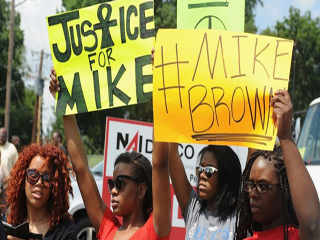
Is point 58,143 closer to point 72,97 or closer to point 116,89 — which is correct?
point 72,97

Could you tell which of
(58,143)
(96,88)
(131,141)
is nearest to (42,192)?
(96,88)

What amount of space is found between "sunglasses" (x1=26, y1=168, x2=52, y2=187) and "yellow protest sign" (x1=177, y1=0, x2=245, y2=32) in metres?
1.21

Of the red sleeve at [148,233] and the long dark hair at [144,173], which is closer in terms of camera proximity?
the red sleeve at [148,233]

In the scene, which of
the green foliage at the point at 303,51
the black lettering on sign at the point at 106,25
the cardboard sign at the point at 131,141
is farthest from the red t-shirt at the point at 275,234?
the green foliage at the point at 303,51

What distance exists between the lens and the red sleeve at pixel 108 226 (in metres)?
Result: 3.75

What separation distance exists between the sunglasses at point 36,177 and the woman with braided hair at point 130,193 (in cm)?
18

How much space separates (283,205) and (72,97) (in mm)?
1521

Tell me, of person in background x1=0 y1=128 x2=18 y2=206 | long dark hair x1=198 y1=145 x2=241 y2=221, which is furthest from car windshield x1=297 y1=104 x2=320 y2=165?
person in background x1=0 y1=128 x2=18 y2=206

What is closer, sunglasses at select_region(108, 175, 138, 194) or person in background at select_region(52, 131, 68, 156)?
sunglasses at select_region(108, 175, 138, 194)

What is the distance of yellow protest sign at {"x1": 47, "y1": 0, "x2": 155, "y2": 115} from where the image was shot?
3.83 meters

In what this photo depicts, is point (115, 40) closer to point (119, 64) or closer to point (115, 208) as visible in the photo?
point (119, 64)

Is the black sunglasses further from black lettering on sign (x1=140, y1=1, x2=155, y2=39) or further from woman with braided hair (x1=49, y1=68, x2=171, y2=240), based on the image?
black lettering on sign (x1=140, y1=1, x2=155, y2=39)

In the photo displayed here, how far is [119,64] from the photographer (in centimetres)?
391

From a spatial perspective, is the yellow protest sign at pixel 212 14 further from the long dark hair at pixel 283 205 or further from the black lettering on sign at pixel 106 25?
the long dark hair at pixel 283 205
